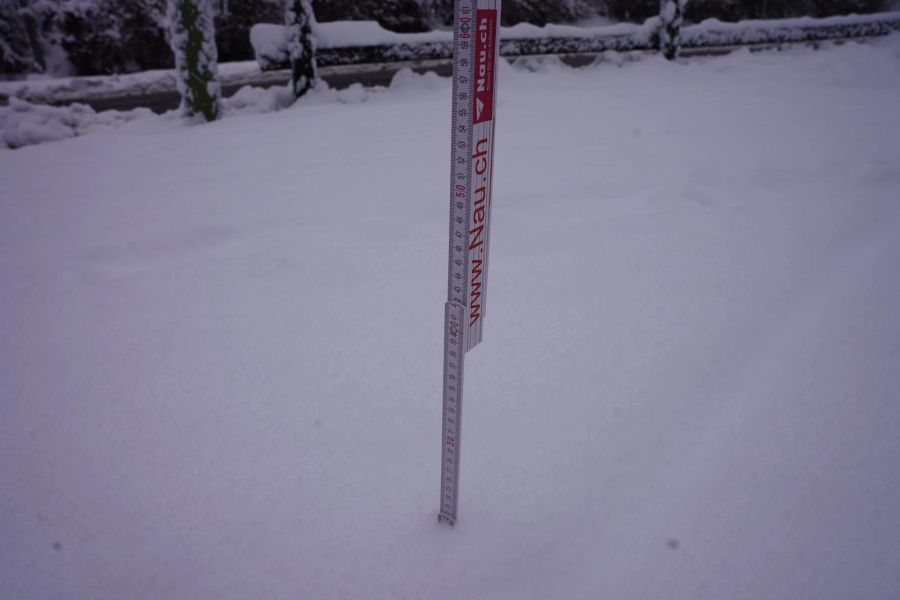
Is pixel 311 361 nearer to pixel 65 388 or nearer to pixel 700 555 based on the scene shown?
pixel 65 388

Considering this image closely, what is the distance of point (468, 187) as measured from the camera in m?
1.34

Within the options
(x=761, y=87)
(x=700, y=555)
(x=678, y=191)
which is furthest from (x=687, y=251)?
(x=761, y=87)

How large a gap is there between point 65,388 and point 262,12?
15.4 m

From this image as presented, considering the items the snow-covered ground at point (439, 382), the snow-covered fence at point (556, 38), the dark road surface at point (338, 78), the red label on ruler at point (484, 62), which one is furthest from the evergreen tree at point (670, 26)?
the red label on ruler at point (484, 62)

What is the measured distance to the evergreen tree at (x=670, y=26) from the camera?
34.5ft

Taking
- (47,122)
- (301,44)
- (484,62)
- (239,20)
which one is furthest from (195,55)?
(239,20)

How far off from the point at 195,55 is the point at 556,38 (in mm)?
7872

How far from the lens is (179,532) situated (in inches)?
70.1

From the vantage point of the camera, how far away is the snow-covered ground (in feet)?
5.57

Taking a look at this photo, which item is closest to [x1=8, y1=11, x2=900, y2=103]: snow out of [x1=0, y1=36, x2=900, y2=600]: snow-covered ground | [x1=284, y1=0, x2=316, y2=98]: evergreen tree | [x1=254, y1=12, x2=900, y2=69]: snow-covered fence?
[x1=254, y1=12, x2=900, y2=69]: snow-covered fence

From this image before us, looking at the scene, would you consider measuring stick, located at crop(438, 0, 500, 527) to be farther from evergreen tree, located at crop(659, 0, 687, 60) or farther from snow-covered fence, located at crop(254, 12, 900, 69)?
evergreen tree, located at crop(659, 0, 687, 60)

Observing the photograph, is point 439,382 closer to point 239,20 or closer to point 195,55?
point 195,55

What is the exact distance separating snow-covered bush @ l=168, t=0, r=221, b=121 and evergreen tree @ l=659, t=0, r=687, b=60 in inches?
365

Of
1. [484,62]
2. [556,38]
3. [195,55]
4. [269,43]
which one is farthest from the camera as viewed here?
[556,38]
